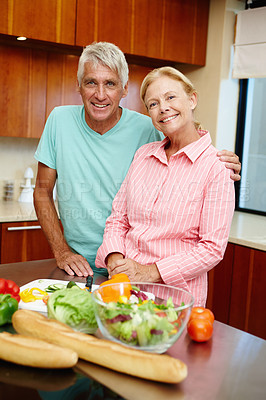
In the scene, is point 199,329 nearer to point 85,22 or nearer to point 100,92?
point 100,92

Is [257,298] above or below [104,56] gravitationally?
below

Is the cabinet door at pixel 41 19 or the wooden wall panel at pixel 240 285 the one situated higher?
the cabinet door at pixel 41 19

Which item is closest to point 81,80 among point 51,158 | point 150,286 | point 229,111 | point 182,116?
point 51,158

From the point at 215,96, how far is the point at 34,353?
281 cm

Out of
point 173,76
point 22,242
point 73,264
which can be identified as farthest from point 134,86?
point 73,264

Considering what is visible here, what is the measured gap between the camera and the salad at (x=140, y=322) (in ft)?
2.98

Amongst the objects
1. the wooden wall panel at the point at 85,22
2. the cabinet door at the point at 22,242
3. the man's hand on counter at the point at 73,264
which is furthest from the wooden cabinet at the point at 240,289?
the wooden wall panel at the point at 85,22

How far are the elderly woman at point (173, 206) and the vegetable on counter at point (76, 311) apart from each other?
43 centimetres

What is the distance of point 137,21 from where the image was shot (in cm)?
307

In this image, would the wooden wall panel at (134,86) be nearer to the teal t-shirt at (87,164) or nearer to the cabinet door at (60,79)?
the cabinet door at (60,79)

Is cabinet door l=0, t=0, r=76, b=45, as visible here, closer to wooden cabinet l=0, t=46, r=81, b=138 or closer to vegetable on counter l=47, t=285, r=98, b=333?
wooden cabinet l=0, t=46, r=81, b=138

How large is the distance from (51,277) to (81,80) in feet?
2.67

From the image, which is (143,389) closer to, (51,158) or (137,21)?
(51,158)

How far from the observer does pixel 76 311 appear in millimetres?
1053
